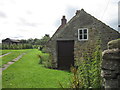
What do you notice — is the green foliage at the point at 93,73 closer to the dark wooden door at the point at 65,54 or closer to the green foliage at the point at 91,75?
the green foliage at the point at 91,75

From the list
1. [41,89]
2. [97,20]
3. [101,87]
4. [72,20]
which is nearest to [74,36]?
[72,20]

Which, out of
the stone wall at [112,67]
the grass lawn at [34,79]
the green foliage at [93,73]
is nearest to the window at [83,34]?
the grass lawn at [34,79]

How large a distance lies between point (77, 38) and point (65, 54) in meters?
2.13

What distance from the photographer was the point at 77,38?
12328mm

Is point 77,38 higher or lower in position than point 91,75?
higher

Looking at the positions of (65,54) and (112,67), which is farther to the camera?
(65,54)

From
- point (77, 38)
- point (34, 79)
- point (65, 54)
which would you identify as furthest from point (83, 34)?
point (34, 79)

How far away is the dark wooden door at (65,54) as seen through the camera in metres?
12.6

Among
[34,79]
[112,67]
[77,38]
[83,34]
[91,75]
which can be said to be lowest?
[34,79]

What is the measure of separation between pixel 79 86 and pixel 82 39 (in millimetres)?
7928

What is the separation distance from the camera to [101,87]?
4.07m

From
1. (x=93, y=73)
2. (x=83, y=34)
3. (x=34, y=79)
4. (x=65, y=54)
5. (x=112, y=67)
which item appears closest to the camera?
(x=112, y=67)

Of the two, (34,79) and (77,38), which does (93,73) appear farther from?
(77,38)

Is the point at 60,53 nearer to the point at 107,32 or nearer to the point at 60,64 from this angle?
the point at 60,64
